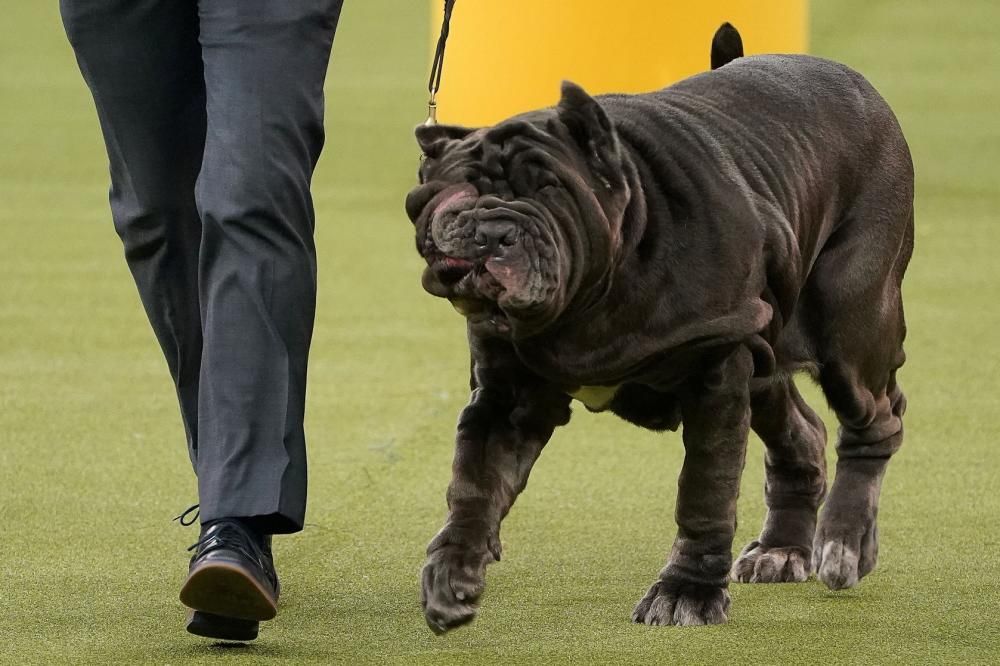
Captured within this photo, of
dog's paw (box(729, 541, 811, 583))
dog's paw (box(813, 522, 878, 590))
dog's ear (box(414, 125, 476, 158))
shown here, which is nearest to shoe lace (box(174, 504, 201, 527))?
dog's ear (box(414, 125, 476, 158))

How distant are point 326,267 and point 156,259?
421cm

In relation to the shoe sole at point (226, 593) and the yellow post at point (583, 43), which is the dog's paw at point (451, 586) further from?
the yellow post at point (583, 43)

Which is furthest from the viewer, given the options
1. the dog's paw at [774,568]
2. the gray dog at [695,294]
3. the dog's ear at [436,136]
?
the dog's paw at [774,568]

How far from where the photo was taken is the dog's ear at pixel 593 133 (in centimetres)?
301

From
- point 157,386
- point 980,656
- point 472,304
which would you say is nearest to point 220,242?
point 472,304

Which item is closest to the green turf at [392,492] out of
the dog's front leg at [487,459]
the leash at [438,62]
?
the dog's front leg at [487,459]

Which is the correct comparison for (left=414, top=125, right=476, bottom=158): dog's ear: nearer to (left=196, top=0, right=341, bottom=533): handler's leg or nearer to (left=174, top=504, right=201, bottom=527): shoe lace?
(left=196, top=0, right=341, bottom=533): handler's leg

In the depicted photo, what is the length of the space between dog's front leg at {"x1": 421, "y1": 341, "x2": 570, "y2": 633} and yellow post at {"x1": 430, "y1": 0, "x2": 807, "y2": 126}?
9.12 feet

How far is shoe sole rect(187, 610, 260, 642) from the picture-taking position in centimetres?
301

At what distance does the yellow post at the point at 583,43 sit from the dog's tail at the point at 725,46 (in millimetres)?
1897

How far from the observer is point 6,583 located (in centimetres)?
354

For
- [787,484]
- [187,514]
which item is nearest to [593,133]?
[787,484]

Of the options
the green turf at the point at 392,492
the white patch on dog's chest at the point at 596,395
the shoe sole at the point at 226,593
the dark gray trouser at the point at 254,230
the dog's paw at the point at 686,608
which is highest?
the dark gray trouser at the point at 254,230

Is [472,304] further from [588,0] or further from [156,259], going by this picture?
[588,0]
